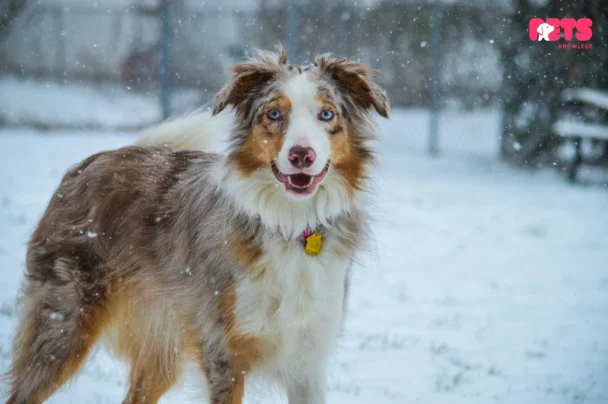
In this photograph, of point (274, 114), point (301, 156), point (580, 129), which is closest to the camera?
point (301, 156)

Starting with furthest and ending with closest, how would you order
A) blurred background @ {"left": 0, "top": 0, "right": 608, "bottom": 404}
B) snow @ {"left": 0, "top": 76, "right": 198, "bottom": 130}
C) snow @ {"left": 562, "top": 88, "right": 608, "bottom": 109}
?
snow @ {"left": 0, "top": 76, "right": 198, "bottom": 130} → snow @ {"left": 562, "top": 88, "right": 608, "bottom": 109} → blurred background @ {"left": 0, "top": 0, "right": 608, "bottom": 404}

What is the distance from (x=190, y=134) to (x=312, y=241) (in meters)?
1.33

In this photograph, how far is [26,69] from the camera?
12781mm

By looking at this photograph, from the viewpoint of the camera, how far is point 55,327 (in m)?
3.47

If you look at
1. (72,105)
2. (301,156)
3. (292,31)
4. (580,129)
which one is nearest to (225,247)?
(301,156)

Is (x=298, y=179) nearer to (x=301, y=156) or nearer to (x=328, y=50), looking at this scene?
(x=301, y=156)

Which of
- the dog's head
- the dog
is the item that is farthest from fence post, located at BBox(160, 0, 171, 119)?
the dog's head

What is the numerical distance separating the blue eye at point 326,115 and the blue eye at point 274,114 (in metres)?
0.18

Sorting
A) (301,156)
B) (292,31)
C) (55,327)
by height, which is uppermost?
(292,31)

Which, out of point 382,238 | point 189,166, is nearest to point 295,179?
point 189,166

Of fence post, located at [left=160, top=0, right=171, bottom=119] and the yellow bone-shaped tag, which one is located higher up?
fence post, located at [left=160, top=0, right=171, bottom=119]

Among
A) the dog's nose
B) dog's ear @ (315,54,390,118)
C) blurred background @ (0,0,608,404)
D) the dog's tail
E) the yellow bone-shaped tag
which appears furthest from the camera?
blurred background @ (0,0,608,404)

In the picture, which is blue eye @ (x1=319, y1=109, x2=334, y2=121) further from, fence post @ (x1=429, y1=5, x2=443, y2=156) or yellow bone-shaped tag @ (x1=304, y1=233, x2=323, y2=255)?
fence post @ (x1=429, y1=5, x2=443, y2=156)

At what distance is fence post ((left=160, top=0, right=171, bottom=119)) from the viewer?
11.2 meters
